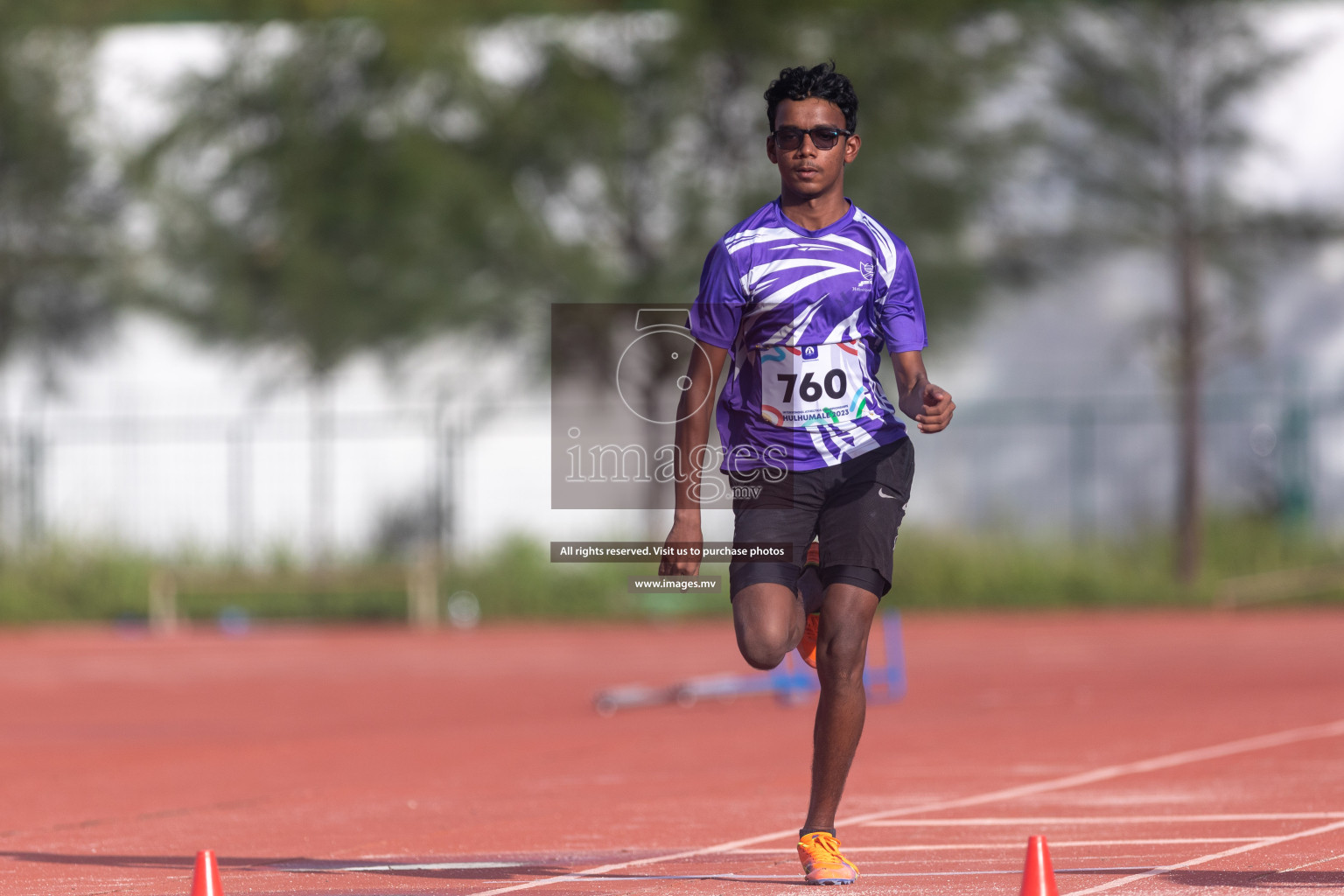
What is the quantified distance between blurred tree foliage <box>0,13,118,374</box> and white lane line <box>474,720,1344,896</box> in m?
20.0

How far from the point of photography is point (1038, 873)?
5.09 metres

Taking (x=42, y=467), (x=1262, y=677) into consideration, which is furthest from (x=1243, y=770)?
(x=42, y=467)

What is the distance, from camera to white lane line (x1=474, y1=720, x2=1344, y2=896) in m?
6.59

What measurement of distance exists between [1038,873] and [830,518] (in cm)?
152

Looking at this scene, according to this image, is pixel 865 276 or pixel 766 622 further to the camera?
pixel 865 276

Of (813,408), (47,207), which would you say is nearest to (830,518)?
(813,408)

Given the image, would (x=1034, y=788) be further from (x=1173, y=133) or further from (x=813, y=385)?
(x=1173, y=133)

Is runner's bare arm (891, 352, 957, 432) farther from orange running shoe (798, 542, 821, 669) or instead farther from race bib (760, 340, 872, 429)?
orange running shoe (798, 542, 821, 669)

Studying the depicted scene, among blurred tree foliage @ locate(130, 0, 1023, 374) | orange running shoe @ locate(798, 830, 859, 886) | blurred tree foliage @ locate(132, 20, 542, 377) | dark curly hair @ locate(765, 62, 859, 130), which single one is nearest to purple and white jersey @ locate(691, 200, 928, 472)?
dark curly hair @ locate(765, 62, 859, 130)

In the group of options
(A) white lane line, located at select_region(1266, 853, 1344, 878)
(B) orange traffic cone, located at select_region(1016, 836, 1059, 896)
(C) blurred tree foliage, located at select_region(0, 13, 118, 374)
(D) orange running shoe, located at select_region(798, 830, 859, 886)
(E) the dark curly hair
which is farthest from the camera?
(C) blurred tree foliage, located at select_region(0, 13, 118, 374)

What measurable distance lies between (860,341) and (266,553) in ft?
64.5

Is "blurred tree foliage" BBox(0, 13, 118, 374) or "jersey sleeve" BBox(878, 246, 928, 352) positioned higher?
"blurred tree foliage" BBox(0, 13, 118, 374)

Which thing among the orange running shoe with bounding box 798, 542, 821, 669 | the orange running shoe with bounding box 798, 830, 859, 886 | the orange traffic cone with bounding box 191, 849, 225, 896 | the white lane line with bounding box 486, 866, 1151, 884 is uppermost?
the orange running shoe with bounding box 798, 542, 821, 669

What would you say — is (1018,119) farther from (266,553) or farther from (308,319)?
(266,553)
